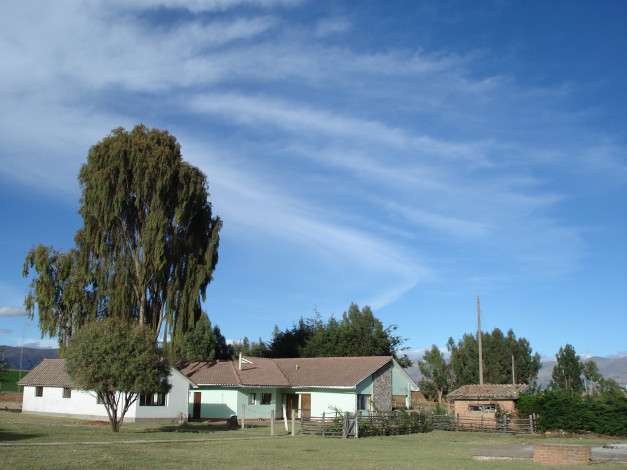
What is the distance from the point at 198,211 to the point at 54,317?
1276cm

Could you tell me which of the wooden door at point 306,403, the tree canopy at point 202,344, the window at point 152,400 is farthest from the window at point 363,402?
the tree canopy at point 202,344

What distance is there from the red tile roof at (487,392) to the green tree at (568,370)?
30757 mm

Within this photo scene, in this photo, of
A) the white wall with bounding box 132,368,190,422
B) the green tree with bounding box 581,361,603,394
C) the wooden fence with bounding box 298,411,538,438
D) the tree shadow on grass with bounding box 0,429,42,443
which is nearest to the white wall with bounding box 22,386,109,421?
the white wall with bounding box 132,368,190,422

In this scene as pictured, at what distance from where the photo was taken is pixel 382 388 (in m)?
46.3

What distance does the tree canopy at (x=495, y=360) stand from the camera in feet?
247

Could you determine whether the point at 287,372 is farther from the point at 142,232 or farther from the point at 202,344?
the point at 202,344

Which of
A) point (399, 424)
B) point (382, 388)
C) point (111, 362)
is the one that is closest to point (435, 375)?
point (382, 388)

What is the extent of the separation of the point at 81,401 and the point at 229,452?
21.4 m

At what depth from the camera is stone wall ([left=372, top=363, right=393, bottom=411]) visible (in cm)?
4534

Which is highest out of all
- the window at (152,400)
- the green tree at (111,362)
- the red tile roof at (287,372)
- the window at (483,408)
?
the green tree at (111,362)

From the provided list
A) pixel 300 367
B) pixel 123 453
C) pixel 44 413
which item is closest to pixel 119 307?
pixel 44 413

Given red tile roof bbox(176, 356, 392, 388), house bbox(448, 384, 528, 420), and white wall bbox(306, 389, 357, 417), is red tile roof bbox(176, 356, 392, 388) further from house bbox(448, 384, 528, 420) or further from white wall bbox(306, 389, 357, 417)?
house bbox(448, 384, 528, 420)

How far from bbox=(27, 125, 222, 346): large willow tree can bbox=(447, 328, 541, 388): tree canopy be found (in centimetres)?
4486

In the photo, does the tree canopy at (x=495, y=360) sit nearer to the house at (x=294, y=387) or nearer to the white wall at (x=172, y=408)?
the house at (x=294, y=387)
